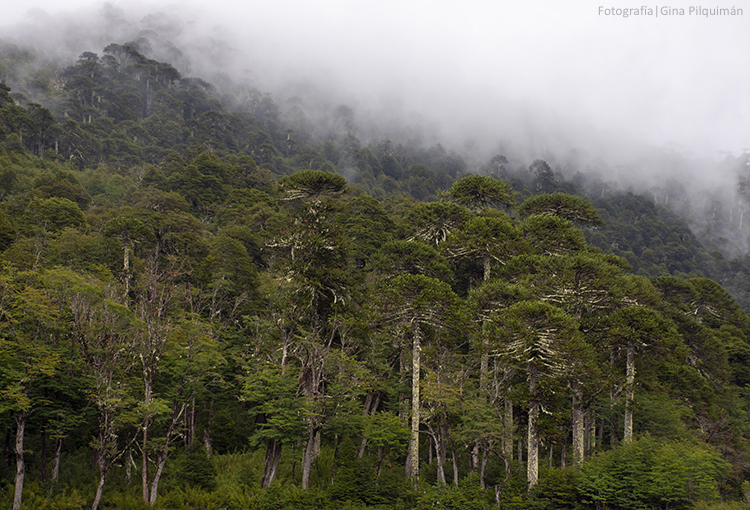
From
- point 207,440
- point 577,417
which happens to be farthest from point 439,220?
point 207,440

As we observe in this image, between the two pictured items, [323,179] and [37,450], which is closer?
[37,450]

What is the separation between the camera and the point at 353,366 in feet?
82.3

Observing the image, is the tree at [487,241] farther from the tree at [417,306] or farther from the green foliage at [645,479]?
the green foliage at [645,479]

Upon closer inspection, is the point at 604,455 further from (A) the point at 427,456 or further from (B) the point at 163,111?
(B) the point at 163,111

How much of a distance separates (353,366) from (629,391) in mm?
18597

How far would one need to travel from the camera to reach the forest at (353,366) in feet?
66.0

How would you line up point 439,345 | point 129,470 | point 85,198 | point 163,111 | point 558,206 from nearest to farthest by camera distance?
1. point 129,470
2. point 439,345
3. point 558,206
4. point 85,198
5. point 163,111

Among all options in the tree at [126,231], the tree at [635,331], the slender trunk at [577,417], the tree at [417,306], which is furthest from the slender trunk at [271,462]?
the tree at [635,331]

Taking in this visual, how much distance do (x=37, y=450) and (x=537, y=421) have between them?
1028 inches

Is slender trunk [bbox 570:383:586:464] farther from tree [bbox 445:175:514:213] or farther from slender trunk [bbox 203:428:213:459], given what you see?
slender trunk [bbox 203:428:213:459]

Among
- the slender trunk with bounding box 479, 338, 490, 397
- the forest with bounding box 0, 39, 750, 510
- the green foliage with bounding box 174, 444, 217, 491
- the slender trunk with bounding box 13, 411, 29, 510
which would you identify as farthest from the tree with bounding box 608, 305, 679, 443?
the slender trunk with bounding box 13, 411, 29, 510

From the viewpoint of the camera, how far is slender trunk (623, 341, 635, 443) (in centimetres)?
2930

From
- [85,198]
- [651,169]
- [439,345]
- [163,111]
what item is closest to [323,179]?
[439,345]

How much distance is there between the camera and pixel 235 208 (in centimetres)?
6044
